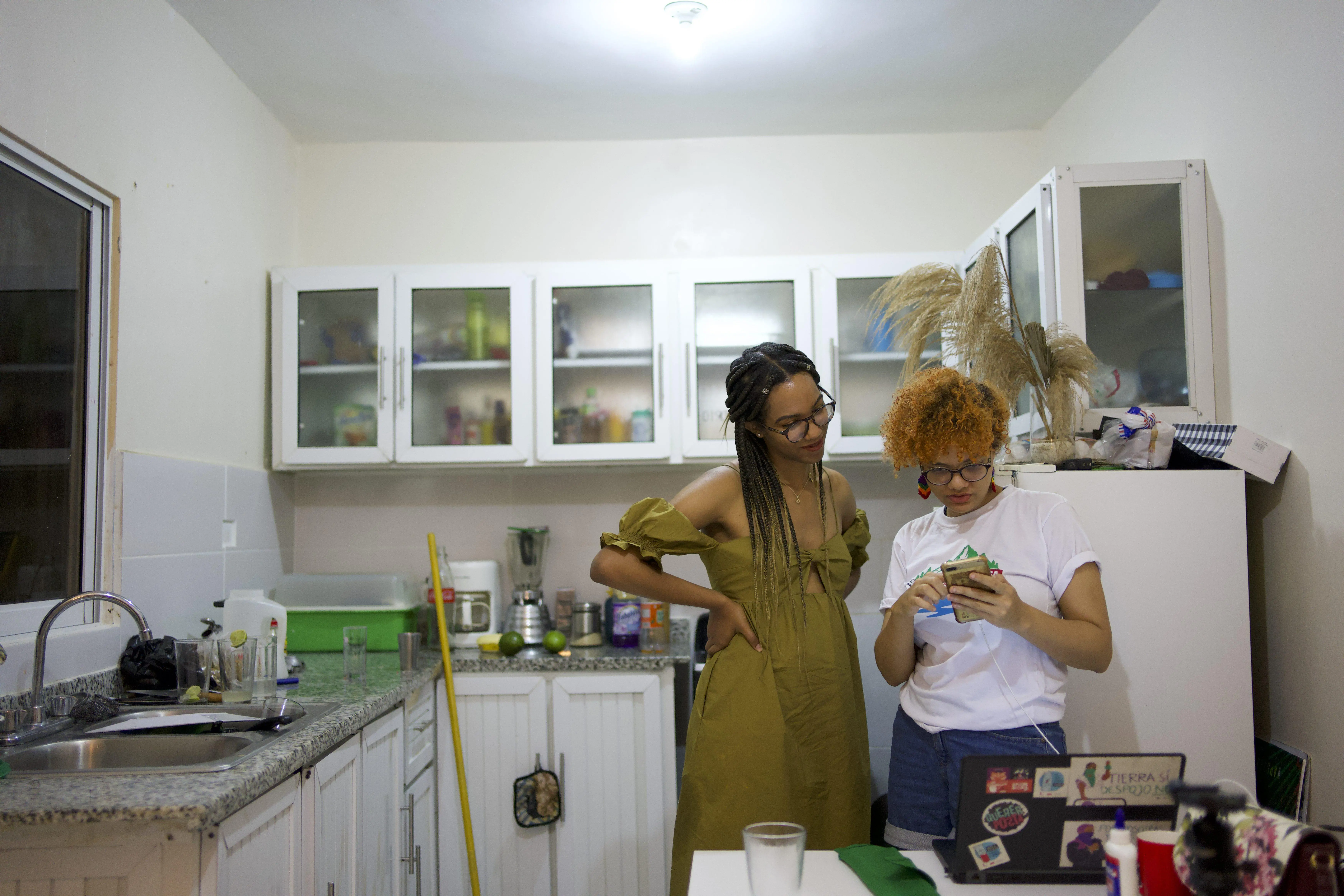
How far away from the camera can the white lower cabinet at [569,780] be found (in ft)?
8.59

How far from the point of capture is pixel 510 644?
9.03ft

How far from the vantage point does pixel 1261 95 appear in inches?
78.3

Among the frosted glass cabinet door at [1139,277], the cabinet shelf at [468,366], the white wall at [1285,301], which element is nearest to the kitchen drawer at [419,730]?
the cabinet shelf at [468,366]

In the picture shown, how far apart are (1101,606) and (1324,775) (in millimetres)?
842

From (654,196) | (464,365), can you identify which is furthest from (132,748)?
(654,196)

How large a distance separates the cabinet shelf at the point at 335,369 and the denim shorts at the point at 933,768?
7.02 ft

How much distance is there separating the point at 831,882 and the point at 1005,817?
0.23 m

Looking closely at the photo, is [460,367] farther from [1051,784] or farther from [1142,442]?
[1051,784]

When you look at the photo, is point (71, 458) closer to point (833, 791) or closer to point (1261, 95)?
point (833, 791)

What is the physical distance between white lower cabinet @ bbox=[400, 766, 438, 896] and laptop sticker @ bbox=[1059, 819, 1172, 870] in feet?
5.65

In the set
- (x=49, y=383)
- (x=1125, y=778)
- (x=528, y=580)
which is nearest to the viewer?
(x=1125, y=778)

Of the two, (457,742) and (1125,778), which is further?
(457,742)

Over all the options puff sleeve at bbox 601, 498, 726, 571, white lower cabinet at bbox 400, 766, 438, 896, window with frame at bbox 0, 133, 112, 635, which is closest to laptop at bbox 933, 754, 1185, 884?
puff sleeve at bbox 601, 498, 726, 571

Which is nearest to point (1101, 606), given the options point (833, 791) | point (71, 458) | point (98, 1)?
point (833, 791)
